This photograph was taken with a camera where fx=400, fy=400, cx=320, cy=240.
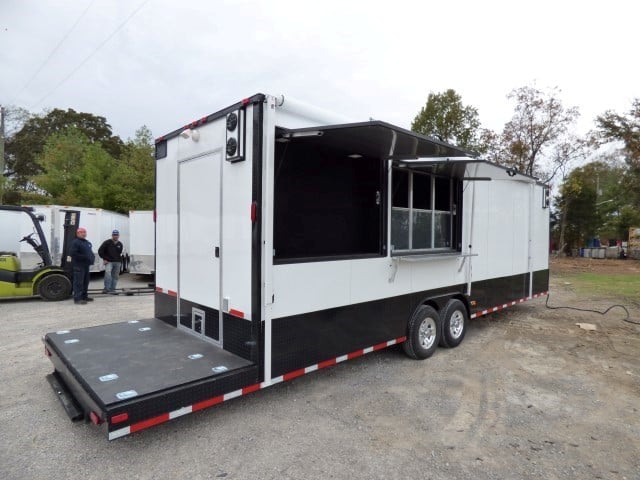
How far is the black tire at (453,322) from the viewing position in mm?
5426

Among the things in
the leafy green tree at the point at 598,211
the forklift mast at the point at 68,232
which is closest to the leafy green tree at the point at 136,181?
the forklift mast at the point at 68,232

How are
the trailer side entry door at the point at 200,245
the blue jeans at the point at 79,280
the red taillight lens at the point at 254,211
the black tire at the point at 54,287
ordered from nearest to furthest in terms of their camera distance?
the red taillight lens at the point at 254,211, the trailer side entry door at the point at 200,245, the blue jeans at the point at 79,280, the black tire at the point at 54,287

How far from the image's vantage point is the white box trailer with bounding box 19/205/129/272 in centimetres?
1075

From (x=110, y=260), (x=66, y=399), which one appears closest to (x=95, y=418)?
(x=66, y=399)

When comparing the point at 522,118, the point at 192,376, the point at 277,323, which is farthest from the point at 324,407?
the point at 522,118

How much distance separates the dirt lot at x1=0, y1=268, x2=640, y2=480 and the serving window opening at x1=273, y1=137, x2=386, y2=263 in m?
1.41

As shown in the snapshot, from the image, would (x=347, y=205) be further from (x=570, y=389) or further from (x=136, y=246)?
(x=136, y=246)

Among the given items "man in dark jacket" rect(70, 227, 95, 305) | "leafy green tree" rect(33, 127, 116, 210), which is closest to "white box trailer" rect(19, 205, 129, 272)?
"man in dark jacket" rect(70, 227, 95, 305)

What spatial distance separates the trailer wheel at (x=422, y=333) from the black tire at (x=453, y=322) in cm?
16

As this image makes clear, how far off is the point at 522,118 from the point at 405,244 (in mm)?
17468

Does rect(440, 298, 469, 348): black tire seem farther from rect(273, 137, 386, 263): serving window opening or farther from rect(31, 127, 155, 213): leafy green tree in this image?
rect(31, 127, 155, 213): leafy green tree

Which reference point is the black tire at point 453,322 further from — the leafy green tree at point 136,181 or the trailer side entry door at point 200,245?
the leafy green tree at point 136,181

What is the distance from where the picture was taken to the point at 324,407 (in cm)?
375

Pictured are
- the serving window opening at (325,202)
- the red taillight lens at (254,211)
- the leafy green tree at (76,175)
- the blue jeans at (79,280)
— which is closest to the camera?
the red taillight lens at (254,211)
